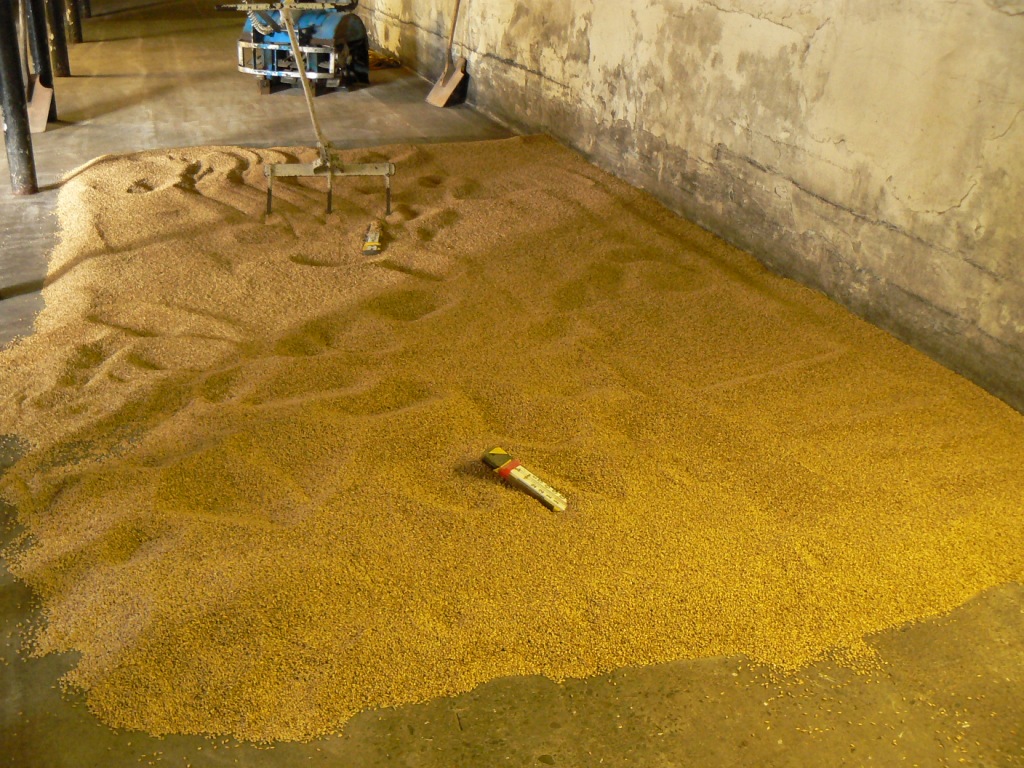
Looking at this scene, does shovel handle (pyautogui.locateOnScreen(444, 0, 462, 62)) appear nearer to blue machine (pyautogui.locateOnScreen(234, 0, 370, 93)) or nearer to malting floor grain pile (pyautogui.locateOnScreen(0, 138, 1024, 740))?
blue machine (pyautogui.locateOnScreen(234, 0, 370, 93))

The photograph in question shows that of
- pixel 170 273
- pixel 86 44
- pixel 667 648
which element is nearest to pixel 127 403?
pixel 170 273

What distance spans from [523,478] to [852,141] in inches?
84.9

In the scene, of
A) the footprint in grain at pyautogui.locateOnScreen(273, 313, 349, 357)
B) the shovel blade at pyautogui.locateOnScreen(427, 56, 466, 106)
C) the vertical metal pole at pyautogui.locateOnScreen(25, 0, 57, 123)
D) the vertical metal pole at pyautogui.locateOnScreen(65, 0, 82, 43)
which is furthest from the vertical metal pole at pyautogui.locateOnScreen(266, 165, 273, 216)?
the vertical metal pole at pyautogui.locateOnScreen(65, 0, 82, 43)

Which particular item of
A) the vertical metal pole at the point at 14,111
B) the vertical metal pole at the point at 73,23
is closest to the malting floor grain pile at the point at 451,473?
the vertical metal pole at the point at 14,111

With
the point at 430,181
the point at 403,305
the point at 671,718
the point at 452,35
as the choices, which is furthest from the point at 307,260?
the point at 452,35

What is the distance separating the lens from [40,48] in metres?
6.22

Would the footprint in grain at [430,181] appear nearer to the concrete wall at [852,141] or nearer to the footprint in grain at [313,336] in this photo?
the concrete wall at [852,141]

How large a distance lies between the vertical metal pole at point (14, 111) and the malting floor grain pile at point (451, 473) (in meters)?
0.88

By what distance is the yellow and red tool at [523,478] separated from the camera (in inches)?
93.3

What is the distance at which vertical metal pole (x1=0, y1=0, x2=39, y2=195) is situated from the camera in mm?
4426

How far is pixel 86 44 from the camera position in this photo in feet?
29.9

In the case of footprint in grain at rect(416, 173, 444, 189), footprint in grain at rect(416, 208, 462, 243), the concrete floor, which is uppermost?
footprint in grain at rect(416, 173, 444, 189)

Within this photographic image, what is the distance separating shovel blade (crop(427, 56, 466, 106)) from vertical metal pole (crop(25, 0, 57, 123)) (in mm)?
2912

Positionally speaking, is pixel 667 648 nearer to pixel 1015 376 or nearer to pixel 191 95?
pixel 1015 376
